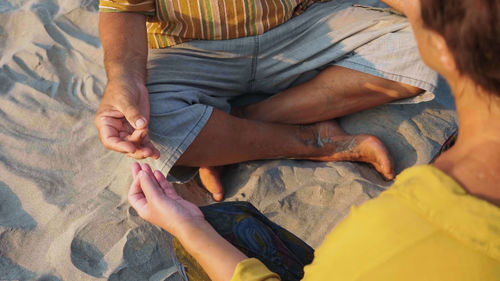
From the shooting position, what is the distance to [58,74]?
2.73 meters

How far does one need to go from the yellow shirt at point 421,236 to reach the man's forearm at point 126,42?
134 cm

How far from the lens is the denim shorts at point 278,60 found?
6.88ft

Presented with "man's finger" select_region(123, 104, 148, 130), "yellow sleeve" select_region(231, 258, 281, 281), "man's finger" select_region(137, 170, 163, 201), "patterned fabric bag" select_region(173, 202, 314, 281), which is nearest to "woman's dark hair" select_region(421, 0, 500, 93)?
"yellow sleeve" select_region(231, 258, 281, 281)

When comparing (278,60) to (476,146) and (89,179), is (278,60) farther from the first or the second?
(476,146)

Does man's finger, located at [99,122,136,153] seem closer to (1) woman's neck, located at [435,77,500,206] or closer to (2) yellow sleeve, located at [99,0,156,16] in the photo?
(2) yellow sleeve, located at [99,0,156,16]

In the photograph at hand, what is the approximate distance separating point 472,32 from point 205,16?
4.75 ft

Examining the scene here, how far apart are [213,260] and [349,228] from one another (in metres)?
0.46

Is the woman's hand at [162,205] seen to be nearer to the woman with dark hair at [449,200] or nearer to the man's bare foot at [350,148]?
the woman with dark hair at [449,200]

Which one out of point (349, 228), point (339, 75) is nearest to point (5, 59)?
point (339, 75)

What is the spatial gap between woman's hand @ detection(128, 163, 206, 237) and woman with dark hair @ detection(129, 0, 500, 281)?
472 millimetres

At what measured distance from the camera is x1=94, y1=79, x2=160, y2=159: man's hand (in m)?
1.76

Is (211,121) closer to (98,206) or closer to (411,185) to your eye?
(98,206)

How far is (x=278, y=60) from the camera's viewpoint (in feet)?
7.59

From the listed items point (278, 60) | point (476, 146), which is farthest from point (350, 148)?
point (476, 146)
